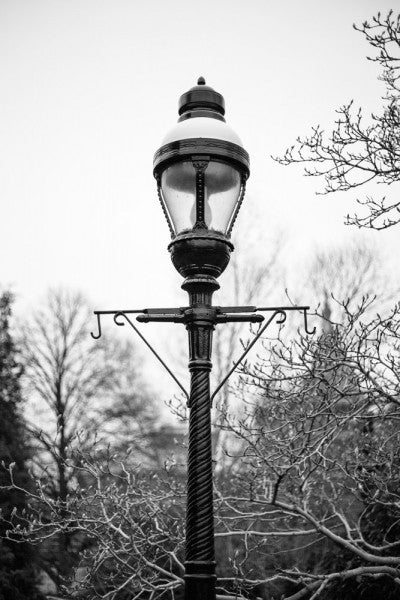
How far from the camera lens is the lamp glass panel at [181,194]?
9.32 ft

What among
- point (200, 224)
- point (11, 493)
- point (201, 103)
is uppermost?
point (201, 103)

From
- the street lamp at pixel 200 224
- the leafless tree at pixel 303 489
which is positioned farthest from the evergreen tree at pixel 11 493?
the street lamp at pixel 200 224

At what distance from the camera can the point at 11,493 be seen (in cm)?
1090

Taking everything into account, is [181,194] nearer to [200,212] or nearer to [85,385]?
[200,212]

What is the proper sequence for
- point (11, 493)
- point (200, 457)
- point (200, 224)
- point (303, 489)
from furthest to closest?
point (11, 493)
point (303, 489)
point (200, 224)
point (200, 457)

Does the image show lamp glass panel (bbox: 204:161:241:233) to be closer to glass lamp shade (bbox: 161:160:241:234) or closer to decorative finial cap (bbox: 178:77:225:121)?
glass lamp shade (bbox: 161:160:241:234)

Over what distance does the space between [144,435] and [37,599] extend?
31.8ft

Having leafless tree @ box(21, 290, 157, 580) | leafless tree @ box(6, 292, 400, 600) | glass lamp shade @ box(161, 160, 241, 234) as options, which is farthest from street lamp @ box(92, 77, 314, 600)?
leafless tree @ box(21, 290, 157, 580)

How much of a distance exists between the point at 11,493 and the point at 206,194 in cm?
941

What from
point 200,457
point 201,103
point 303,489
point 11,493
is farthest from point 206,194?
point 11,493

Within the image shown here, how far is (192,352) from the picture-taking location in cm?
270

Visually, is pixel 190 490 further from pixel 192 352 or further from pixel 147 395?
pixel 147 395

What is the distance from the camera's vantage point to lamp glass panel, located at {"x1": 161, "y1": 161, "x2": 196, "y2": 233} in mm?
2840

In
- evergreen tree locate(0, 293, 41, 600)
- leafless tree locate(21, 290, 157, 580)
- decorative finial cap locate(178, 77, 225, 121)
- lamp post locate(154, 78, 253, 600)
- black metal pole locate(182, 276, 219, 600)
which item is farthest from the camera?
leafless tree locate(21, 290, 157, 580)
